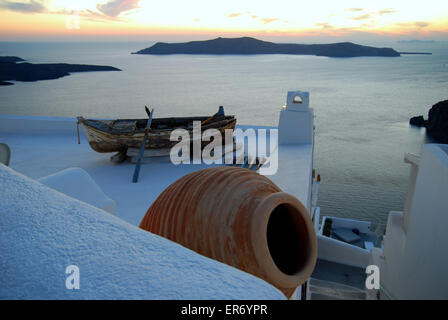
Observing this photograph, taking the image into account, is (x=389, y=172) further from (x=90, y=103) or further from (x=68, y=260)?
(x=68, y=260)

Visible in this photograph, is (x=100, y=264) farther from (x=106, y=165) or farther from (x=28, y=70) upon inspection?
(x=28, y=70)

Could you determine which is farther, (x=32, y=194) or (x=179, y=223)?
(x=179, y=223)

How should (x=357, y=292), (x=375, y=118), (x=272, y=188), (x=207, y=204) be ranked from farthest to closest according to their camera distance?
1. (x=375, y=118)
2. (x=357, y=292)
3. (x=272, y=188)
4. (x=207, y=204)

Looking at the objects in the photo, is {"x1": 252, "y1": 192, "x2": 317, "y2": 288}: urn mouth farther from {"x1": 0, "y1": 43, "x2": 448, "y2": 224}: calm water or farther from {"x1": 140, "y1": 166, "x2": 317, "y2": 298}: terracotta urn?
{"x1": 0, "y1": 43, "x2": 448, "y2": 224}: calm water

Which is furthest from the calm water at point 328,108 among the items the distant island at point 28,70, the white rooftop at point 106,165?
the white rooftop at point 106,165

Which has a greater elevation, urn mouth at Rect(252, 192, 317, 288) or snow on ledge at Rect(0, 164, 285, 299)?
snow on ledge at Rect(0, 164, 285, 299)

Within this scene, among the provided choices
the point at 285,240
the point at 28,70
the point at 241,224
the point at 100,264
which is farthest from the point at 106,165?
the point at 28,70

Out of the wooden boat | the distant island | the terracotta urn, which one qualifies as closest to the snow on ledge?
the terracotta urn
